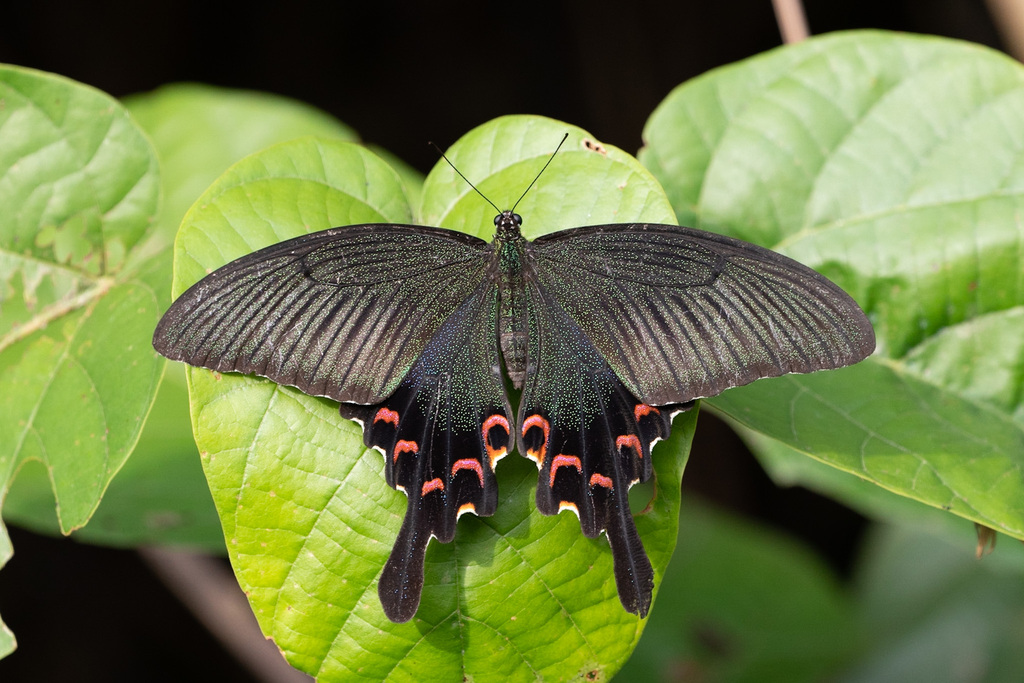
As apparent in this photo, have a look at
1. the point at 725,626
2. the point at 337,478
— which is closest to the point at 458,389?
the point at 337,478

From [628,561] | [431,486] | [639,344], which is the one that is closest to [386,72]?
[639,344]

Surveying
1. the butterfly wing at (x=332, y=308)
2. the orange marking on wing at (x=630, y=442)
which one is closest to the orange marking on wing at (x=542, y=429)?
the orange marking on wing at (x=630, y=442)

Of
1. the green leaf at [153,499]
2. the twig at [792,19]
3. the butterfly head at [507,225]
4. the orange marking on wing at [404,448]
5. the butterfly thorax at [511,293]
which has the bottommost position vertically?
the green leaf at [153,499]

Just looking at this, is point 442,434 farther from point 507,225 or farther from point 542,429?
point 507,225

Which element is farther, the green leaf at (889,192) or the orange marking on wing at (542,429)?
the green leaf at (889,192)

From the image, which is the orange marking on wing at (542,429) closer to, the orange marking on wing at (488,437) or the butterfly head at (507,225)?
the orange marking on wing at (488,437)

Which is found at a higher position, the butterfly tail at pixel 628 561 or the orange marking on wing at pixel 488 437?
the orange marking on wing at pixel 488 437

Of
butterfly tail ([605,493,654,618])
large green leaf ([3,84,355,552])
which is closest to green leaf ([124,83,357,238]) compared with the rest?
large green leaf ([3,84,355,552])

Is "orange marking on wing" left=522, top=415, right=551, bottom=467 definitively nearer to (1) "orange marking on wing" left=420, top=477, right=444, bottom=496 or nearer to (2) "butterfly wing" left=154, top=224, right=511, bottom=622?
(2) "butterfly wing" left=154, top=224, right=511, bottom=622
